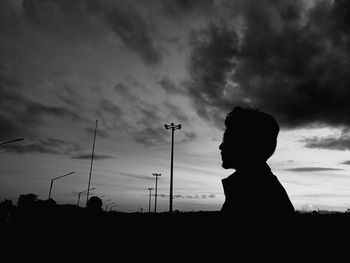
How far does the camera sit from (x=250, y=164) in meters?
3.41

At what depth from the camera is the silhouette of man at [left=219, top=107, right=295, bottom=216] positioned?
3.10m

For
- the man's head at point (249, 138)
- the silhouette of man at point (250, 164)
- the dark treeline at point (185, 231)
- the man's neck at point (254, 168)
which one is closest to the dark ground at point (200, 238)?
the dark treeline at point (185, 231)

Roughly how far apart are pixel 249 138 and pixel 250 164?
1.10 feet

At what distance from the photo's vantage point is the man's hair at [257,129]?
11.1 feet

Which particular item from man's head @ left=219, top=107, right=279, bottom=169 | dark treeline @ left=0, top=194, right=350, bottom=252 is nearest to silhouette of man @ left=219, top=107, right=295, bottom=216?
man's head @ left=219, top=107, right=279, bottom=169

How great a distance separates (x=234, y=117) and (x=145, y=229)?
791cm

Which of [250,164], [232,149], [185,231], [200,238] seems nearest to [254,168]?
[250,164]

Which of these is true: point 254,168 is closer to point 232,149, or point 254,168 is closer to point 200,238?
point 232,149

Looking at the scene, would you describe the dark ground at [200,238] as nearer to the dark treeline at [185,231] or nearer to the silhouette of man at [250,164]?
the dark treeline at [185,231]

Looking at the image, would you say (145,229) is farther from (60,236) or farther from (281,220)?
(281,220)

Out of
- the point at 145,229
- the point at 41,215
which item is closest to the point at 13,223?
the point at 41,215

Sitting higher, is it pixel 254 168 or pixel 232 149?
pixel 232 149

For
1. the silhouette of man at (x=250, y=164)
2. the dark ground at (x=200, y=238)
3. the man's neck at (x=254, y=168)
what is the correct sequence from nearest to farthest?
the dark ground at (x=200, y=238) → the silhouette of man at (x=250, y=164) → the man's neck at (x=254, y=168)

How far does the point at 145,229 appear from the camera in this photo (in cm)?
1014
